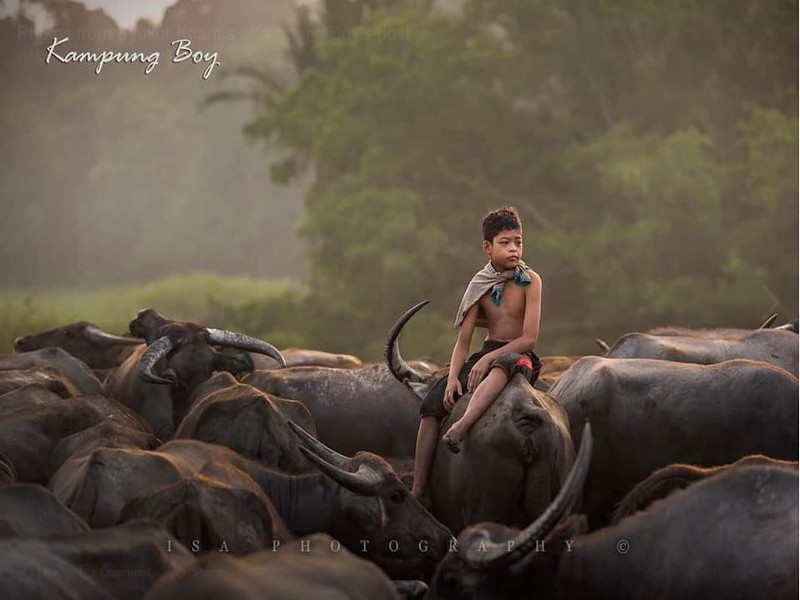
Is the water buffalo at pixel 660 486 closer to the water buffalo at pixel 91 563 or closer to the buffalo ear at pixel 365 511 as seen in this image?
the buffalo ear at pixel 365 511

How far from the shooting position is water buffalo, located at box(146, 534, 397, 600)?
473 centimetres

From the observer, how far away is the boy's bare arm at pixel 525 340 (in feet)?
24.1

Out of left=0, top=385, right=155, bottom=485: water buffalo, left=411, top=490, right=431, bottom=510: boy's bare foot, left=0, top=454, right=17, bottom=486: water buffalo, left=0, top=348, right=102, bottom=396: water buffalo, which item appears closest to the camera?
left=0, top=454, right=17, bottom=486: water buffalo

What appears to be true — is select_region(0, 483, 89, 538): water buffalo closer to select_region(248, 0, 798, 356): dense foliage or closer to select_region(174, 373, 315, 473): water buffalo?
select_region(174, 373, 315, 473): water buffalo

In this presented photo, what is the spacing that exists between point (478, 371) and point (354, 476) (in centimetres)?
86

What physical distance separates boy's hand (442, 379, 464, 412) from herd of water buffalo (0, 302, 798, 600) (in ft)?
0.38

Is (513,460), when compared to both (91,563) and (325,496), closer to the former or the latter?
(325,496)

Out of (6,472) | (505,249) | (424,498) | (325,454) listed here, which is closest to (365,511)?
(325,454)

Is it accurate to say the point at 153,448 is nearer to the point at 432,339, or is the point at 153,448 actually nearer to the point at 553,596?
the point at 553,596

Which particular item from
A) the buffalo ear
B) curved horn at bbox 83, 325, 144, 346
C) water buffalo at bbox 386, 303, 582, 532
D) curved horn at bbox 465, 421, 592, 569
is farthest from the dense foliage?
curved horn at bbox 465, 421, 592, 569

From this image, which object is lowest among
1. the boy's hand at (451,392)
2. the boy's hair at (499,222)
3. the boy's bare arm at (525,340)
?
the boy's hand at (451,392)

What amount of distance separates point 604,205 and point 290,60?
9.34 m

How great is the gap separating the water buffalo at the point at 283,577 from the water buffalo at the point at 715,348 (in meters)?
4.75

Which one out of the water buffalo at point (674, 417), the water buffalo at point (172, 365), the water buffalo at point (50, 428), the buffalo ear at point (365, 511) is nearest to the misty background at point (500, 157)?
the water buffalo at point (172, 365)
